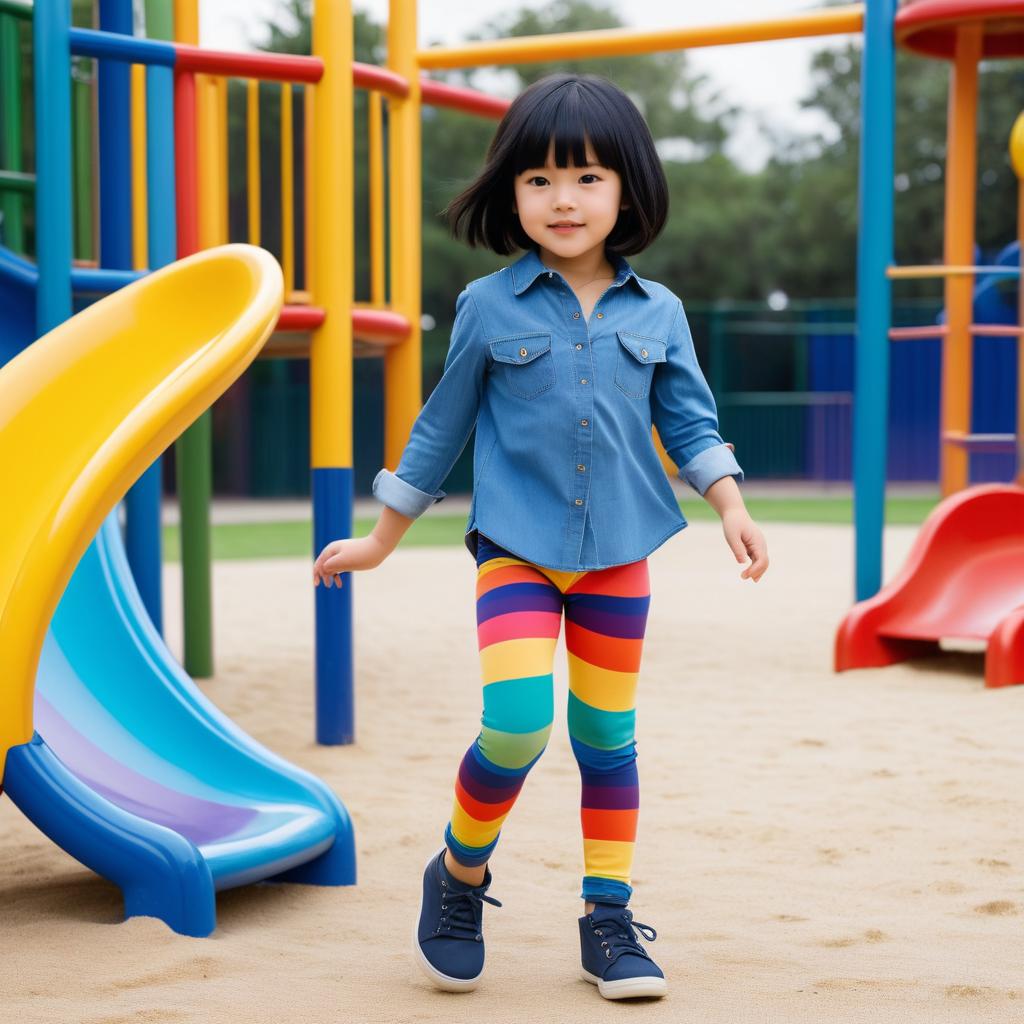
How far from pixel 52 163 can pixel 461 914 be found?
2.25 m

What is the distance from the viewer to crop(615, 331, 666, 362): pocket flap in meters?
2.30

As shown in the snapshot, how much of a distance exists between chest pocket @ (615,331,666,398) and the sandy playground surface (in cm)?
90

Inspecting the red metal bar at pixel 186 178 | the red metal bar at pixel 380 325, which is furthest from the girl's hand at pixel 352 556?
the red metal bar at pixel 186 178

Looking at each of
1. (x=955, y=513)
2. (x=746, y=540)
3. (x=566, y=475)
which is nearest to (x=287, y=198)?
(x=955, y=513)

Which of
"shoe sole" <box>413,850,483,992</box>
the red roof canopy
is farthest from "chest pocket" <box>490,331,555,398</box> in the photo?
the red roof canopy

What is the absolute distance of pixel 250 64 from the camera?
391 cm

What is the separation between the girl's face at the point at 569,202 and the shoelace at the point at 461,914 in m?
0.97

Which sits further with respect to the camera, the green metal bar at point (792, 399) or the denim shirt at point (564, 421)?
the green metal bar at point (792, 399)

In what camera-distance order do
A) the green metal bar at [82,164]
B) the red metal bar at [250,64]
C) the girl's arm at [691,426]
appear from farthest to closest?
1. the green metal bar at [82,164]
2. the red metal bar at [250,64]
3. the girl's arm at [691,426]

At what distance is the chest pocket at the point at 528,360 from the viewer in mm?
2287

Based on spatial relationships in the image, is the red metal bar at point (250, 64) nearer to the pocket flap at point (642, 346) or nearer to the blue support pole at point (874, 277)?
the pocket flap at point (642, 346)

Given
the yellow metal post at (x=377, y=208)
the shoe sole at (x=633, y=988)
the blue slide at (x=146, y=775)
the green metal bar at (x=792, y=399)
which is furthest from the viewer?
the green metal bar at (x=792, y=399)

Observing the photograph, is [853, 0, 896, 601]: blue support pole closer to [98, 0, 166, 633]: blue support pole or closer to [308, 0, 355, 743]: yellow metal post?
[308, 0, 355, 743]: yellow metal post

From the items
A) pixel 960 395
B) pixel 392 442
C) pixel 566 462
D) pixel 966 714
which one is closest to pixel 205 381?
pixel 566 462
